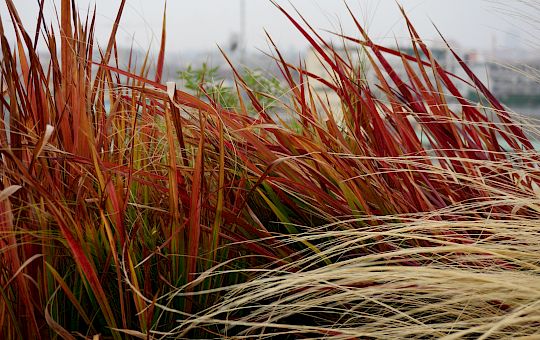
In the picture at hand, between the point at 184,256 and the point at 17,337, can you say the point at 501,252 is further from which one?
the point at 17,337

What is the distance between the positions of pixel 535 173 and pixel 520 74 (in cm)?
22

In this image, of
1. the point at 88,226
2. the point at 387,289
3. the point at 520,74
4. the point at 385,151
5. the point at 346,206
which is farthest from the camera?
the point at 520,74

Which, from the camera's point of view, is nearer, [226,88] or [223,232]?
[223,232]

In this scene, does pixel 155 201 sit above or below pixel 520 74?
below

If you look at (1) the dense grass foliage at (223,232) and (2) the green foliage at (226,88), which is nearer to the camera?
(1) the dense grass foliage at (223,232)

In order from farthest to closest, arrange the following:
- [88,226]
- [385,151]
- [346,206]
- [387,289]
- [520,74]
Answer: [520,74] < [385,151] < [346,206] < [88,226] < [387,289]

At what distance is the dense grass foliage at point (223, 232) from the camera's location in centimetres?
77

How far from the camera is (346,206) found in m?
0.99

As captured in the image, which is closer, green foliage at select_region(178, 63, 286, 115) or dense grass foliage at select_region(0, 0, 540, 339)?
dense grass foliage at select_region(0, 0, 540, 339)

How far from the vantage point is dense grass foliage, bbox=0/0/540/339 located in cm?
77

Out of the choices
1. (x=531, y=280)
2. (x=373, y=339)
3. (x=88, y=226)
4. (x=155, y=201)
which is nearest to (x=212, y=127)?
(x=155, y=201)

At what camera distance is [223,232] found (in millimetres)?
956

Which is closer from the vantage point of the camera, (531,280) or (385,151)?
(531,280)

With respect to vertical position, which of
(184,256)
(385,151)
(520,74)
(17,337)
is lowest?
(17,337)
